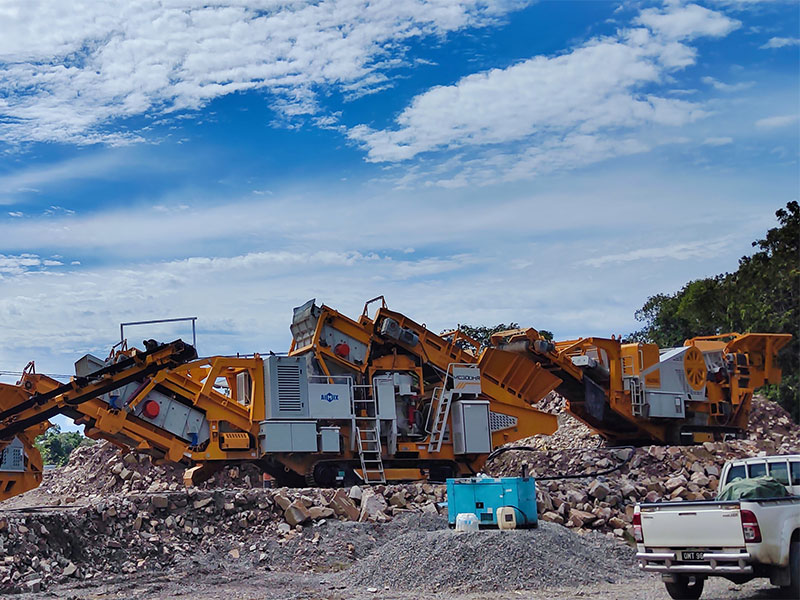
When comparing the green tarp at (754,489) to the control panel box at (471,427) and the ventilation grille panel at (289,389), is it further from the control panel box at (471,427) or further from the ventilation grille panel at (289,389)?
the ventilation grille panel at (289,389)

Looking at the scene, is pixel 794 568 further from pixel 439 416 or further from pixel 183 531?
pixel 439 416

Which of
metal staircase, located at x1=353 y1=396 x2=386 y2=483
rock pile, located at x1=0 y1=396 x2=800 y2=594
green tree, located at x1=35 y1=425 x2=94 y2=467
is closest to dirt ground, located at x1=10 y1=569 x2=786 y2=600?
rock pile, located at x1=0 y1=396 x2=800 y2=594

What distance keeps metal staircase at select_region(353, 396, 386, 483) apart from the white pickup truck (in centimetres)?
1044

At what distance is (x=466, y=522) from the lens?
15.2 metres

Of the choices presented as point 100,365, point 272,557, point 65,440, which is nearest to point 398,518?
point 272,557

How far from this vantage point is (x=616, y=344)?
25266 mm

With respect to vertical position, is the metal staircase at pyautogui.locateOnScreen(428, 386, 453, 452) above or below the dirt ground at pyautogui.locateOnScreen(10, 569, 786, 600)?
above

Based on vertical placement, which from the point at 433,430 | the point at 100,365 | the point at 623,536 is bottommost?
the point at 623,536

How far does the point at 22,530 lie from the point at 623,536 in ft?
31.9

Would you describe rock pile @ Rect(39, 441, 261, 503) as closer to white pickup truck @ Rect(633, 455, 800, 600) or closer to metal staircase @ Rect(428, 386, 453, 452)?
metal staircase @ Rect(428, 386, 453, 452)

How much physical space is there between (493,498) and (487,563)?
2.09 meters

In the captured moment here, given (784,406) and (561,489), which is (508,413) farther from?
(784,406)

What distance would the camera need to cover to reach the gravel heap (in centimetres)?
1814

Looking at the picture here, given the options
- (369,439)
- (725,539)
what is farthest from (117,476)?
(725,539)
